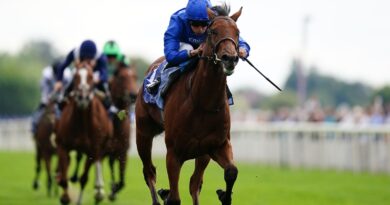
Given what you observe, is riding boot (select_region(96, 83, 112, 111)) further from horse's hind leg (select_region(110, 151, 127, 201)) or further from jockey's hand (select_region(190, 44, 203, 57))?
jockey's hand (select_region(190, 44, 203, 57))

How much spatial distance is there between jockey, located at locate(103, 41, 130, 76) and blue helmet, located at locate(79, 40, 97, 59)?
4.34 ft

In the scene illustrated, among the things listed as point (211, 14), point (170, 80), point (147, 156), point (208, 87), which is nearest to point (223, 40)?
point (211, 14)

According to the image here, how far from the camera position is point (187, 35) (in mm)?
10117

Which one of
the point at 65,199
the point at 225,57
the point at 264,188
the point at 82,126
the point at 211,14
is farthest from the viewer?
the point at 264,188

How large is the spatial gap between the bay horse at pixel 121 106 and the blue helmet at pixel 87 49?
0.96 meters

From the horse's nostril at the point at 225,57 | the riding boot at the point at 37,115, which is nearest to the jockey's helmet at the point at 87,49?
the riding boot at the point at 37,115

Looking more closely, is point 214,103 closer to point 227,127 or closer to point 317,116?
point 227,127

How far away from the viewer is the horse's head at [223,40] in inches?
334

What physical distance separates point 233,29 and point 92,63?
6.79 m

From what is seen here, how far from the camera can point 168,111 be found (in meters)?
9.70

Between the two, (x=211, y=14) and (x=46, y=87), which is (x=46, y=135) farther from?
(x=211, y=14)

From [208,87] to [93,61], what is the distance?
6391 mm

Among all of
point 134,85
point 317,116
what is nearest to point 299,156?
point 317,116

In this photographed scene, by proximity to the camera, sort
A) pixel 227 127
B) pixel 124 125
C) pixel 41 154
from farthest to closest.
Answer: pixel 41 154
pixel 124 125
pixel 227 127
